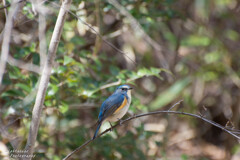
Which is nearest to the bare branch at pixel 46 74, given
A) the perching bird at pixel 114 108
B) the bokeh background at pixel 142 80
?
the bokeh background at pixel 142 80

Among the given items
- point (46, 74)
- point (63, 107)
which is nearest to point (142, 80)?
point (63, 107)

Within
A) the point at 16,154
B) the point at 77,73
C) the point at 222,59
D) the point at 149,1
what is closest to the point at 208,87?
the point at 222,59

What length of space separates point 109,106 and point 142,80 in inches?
160

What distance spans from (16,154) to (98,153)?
1.81 metres

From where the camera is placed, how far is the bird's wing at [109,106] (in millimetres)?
3914

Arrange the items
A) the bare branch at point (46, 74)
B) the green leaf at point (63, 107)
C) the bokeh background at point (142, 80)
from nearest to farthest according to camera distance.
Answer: the bare branch at point (46, 74) < the green leaf at point (63, 107) < the bokeh background at point (142, 80)

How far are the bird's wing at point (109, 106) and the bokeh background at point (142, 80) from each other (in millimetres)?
189

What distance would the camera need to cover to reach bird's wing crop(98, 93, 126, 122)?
3914 mm

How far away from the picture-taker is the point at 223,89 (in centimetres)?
759

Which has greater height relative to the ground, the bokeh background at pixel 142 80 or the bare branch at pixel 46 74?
the bare branch at pixel 46 74

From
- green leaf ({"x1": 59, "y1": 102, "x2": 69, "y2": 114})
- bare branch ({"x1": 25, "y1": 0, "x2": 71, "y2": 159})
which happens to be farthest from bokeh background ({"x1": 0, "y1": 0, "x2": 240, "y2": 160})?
bare branch ({"x1": 25, "y1": 0, "x2": 71, "y2": 159})

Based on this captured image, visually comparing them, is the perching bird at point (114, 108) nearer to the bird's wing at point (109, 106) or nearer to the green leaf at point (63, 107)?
the bird's wing at point (109, 106)

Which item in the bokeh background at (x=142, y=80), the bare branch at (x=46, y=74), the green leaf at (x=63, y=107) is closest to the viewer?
the bare branch at (x=46, y=74)

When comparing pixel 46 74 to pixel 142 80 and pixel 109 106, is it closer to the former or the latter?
pixel 109 106
